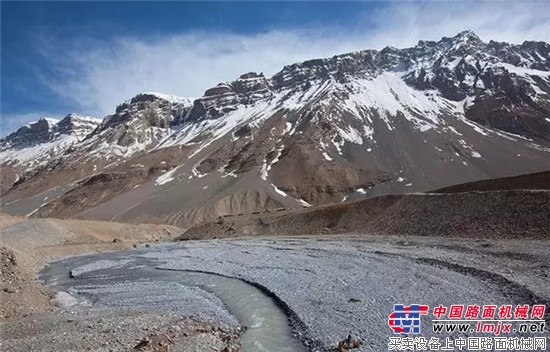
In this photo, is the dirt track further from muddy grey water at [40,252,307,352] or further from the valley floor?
muddy grey water at [40,252,307,352]

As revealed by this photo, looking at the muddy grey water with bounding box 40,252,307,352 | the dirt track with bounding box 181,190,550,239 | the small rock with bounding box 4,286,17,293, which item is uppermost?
the dirt track with bounding box 181,190,550,239

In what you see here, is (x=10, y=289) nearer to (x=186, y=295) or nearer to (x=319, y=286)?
(x=186, y=295)

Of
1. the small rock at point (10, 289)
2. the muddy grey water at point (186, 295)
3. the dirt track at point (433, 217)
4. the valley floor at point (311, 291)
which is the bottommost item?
the muddy grey water at point (186, 295)

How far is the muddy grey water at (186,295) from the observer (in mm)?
21297

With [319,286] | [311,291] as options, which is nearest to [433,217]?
[319,286]

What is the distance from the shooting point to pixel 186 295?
30.8m

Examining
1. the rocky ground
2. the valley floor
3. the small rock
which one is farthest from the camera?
the small rock

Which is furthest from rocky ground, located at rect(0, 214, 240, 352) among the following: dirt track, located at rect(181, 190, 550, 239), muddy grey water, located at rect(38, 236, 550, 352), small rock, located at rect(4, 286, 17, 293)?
dirt track, located at rect(181, 190, 550, 239)

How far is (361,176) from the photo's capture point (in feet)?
574

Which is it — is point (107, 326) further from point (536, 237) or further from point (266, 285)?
point (536, 237)

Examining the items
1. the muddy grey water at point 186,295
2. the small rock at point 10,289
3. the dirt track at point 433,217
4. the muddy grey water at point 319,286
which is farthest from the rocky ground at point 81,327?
the dirt track at point 433,217

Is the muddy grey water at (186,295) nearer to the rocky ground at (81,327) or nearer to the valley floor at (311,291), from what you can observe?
the valley floor at (311,291)

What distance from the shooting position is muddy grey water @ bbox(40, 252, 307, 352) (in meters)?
21.3

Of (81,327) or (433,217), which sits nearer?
(81,327)
